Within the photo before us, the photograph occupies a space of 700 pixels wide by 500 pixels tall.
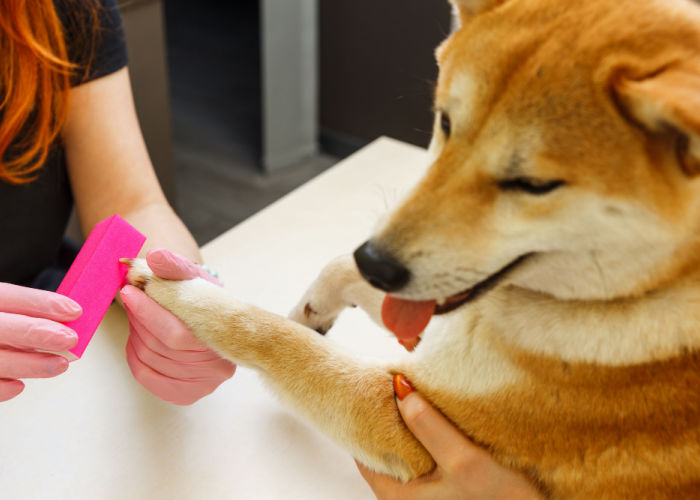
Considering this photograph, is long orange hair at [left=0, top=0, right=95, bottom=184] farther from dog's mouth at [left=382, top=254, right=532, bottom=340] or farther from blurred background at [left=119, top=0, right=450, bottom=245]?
blurred background at [left=119, top=0, right=450, bottom=245]

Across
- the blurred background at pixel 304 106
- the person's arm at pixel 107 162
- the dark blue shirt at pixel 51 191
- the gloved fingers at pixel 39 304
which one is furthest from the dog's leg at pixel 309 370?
the blurred background at pixel 304 106

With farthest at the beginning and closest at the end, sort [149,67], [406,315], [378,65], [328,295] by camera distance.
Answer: [378,65] < [149,67] < [328,295] < [406,315]

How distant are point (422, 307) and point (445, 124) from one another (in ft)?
0.67

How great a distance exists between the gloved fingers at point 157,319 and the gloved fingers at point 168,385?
0.04m

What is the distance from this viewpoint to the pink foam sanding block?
75 cm

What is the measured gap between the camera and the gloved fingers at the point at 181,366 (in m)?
0.82

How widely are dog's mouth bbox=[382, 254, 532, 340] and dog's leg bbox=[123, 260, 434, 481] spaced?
84 mm

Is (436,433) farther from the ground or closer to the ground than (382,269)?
closer to the ground

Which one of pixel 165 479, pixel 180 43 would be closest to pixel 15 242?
pixel 165 479

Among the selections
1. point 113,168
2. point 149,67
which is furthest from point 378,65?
point 113,168

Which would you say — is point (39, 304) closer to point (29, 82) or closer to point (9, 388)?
point (9, 388)

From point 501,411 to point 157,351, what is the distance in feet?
1.36

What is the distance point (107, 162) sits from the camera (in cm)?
110

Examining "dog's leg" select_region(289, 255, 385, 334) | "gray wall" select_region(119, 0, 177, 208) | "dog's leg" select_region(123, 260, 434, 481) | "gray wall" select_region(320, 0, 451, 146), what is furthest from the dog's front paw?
"gray wall" select_region(320, 0, 451, 146)
